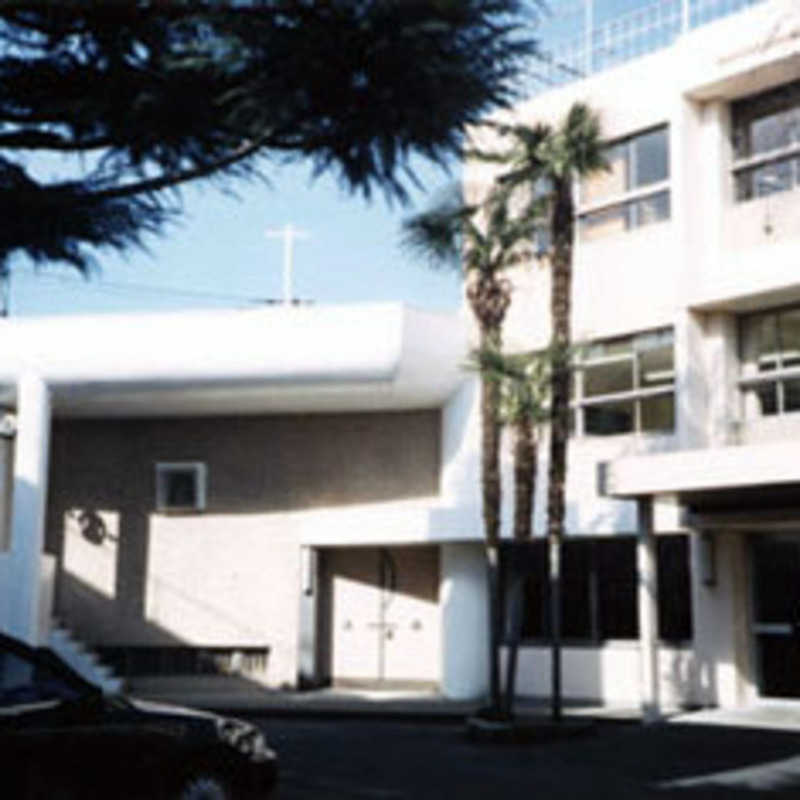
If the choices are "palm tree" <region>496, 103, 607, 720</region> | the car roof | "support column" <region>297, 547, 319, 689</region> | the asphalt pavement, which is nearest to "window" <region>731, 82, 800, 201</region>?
"palm tree" <region>496, 103, 607, 720</region>

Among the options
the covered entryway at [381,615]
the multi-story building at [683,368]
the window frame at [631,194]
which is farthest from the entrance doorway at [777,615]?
the covered entryway at [381,615]

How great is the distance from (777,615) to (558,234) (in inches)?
215

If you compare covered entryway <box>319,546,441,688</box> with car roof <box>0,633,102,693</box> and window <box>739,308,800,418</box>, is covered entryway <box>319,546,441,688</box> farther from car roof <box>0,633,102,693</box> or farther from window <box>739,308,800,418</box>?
car roof <box>0,633,102,693</box>

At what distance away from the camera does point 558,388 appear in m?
14.7

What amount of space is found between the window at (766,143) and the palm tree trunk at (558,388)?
3426 millimetres

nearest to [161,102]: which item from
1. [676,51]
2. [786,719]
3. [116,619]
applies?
[786,719]

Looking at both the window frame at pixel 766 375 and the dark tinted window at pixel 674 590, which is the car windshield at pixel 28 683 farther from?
the window frame at pixel 766 375

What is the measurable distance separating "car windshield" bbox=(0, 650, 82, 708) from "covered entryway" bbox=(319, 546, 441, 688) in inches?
514

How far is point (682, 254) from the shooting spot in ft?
56.5

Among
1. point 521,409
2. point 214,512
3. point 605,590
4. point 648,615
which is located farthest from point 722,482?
point 214,512

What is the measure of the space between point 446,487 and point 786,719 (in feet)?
22.5

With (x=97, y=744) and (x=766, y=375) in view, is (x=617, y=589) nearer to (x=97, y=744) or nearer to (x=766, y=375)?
(x=766, y=375)

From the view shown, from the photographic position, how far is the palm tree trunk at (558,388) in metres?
14.7

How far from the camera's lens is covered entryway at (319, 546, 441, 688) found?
20.9m
